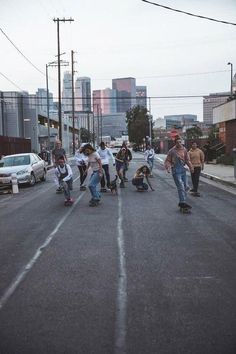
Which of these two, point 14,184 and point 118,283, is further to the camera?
point 14,184

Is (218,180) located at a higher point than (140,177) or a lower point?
lower

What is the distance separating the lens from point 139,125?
10350 centimetres

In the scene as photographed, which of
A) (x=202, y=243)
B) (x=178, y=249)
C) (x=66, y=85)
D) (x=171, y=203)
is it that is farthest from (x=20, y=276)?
(x=66, y=85)

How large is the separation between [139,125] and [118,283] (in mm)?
97951

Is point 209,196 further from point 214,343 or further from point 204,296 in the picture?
point 214,343

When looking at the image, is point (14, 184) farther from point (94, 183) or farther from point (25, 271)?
point (25, 271)

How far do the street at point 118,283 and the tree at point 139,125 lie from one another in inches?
3624

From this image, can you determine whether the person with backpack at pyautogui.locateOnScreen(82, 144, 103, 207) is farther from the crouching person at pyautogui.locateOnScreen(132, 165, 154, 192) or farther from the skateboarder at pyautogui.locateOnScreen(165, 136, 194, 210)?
the crouching person at pyautogui.locateOnScreen(132, 165, 154, 192)

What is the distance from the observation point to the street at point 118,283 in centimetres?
456

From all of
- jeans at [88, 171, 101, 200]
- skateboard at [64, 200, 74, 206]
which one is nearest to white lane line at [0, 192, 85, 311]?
jeans at [88, 171, 101, 200]

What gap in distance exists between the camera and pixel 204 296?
576 cm

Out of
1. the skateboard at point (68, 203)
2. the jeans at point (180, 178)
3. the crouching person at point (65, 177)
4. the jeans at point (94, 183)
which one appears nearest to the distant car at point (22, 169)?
the crouching person at point (65, 177)

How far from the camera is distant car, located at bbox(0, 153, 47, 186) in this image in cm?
2094

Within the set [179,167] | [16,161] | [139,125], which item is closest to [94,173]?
[179,167]
